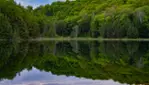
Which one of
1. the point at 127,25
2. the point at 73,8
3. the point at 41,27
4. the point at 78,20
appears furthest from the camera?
the point at 73,8

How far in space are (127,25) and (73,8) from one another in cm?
9883

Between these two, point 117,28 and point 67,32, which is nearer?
point 117,28

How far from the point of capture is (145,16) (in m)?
104

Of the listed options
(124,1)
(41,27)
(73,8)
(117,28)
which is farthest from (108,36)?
(73,8)

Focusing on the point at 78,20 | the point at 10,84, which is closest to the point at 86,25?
the point at 78,20

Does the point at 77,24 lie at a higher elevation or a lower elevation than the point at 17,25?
lower

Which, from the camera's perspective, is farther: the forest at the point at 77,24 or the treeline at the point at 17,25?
the forest at the point at 77,24

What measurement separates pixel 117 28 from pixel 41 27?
72.6ft

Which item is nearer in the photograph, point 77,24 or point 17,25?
point 17,25

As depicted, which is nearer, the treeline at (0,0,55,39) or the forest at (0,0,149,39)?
the treeline at (0,0,55,39)

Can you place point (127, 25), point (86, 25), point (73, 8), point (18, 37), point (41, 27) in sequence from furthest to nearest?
point (73, 8) < point (86, 25) < point (41, 27) < point (127, 25) < point (18, 37)

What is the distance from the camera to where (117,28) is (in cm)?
10300

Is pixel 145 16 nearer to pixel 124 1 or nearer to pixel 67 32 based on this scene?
pixel 67 32

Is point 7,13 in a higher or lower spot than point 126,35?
higher
